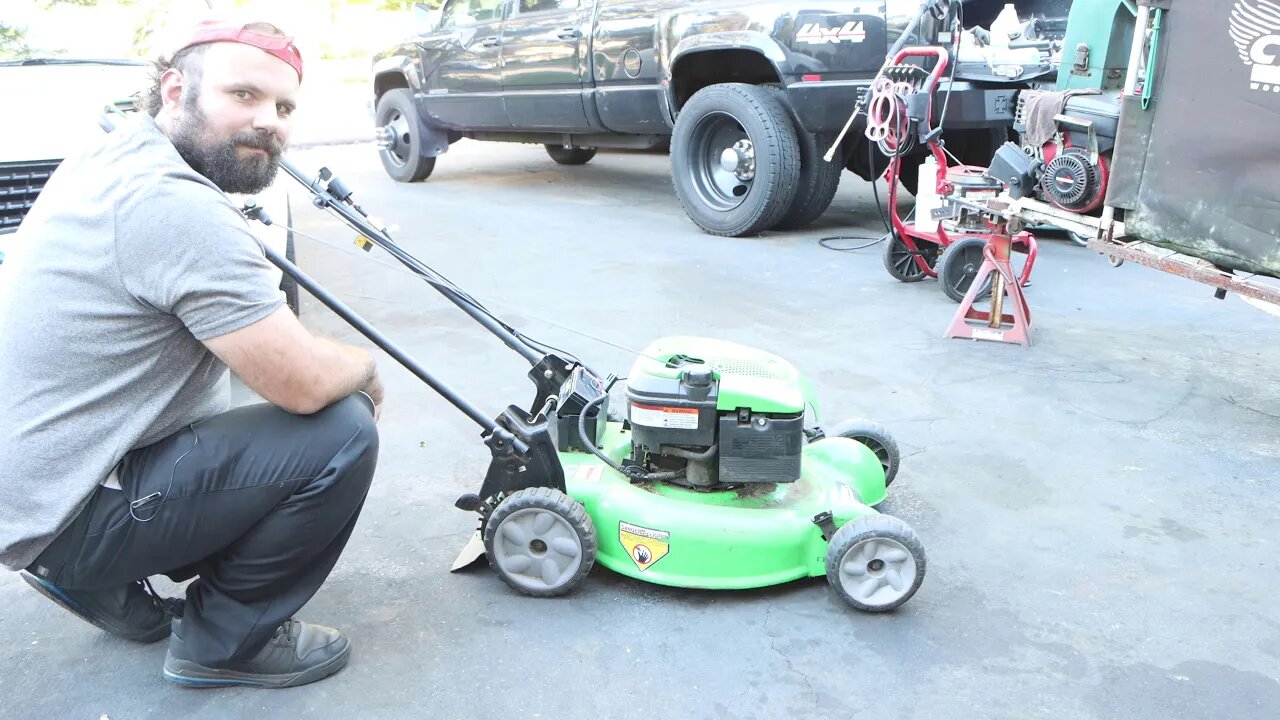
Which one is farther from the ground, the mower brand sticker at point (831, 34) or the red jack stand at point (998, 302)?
the mower brand sticker at point (831, 34)

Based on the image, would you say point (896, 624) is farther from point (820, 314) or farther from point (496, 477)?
point (820, 314)

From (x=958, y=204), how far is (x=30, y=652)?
4323 millimetres

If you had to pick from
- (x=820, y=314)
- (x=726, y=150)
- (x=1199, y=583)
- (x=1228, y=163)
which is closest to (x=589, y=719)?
(x=1199, y=583)

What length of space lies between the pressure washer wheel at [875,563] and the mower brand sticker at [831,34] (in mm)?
4446

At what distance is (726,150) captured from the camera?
24.0 feet

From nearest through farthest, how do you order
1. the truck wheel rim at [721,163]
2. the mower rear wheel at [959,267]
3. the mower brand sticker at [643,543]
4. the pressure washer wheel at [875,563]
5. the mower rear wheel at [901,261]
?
1. the pressure washer wheel at [875,563]
2. the mower brand sticker at [643,543]
3. the mower rear wheel at [959,267]
4. the mower rear wheel at [901,261]
5. the truck wheel rim at [721,163]

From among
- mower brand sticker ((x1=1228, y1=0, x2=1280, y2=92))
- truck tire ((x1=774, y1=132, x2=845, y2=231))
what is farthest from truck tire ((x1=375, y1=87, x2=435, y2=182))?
mower brand sticker ((x1=1228, y1=0, x2=1280, y2=92))

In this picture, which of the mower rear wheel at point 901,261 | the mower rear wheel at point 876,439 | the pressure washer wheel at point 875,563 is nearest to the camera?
the pressure washer wheel at point 875,563

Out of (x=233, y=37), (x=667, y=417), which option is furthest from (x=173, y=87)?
(x=667, y=417)

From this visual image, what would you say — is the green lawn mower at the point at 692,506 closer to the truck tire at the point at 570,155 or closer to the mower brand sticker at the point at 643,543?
the mower brand sticker at the point at 643,543

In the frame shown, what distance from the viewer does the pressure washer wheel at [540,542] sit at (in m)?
2.76

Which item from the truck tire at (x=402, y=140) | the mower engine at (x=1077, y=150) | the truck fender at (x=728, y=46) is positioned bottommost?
the truck tire at (x=402, y=140)

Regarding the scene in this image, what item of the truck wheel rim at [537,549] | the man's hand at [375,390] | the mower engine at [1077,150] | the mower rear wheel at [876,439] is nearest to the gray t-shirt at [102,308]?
the man's hand at [375,390]

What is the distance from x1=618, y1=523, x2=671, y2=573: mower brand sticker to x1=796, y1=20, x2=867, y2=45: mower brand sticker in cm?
455
